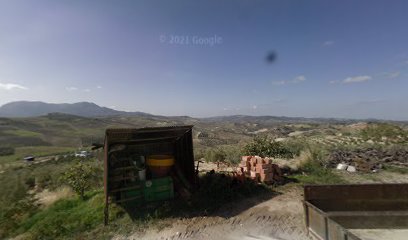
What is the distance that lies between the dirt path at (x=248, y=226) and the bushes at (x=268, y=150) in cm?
742

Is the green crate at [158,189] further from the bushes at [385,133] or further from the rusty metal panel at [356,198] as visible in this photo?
the bushes at [385,133]

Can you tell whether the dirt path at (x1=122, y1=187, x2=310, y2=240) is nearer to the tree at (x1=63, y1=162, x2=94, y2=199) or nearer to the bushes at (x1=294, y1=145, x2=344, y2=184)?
the bushes at (x1=294, y1=145, x2=344, y2=184)

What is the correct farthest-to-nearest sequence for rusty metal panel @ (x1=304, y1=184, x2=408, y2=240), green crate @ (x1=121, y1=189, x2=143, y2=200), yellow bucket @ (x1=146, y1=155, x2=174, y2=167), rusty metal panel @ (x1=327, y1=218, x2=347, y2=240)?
yellow bucket @ (x1=146, y1=155, x2=174, y2=167)
green crate @ (x1=121, y1=189, x2=143, y2=200)
rusty metal panel @ (x1=304, y1=184, x2=408, y2=240)
rusty metal panel @ (x1=327, y1=218, x2=347, y2=240)

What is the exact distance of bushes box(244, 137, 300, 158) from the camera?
1650 centimetres

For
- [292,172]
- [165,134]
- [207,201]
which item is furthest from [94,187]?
[292,172]

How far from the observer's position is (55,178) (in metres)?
21.0

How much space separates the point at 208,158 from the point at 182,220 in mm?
9624

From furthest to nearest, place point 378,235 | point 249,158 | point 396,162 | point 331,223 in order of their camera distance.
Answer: point 396,162 < point 249,158 < point 378,235 < point 331,223

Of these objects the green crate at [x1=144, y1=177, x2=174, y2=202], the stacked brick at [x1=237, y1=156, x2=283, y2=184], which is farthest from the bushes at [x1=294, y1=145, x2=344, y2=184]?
the green crate at [x1=144, y1=177, x2=174, y2=202]

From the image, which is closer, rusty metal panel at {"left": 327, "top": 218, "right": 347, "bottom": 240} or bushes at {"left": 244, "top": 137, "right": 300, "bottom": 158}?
rusty metal panel at {"left": 327, "top": 218, "right": 347, "bottom": 240}

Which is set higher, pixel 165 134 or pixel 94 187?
pixel 165 134

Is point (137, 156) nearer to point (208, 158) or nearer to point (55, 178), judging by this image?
point (208, 158)

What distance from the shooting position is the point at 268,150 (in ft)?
55.1

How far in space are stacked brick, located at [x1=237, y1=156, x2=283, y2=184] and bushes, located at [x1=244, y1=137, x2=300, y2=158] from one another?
450 centimetres
